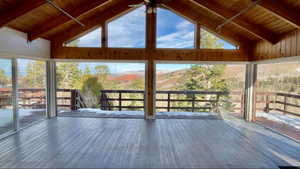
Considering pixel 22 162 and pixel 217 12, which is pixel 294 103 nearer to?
pixel 217 12

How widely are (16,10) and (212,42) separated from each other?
561cm

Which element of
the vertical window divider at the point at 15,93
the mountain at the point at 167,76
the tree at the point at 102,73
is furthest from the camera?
the tree at the point at 102,73

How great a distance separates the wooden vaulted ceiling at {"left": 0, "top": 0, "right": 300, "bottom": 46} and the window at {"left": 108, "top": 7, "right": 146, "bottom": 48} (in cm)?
28

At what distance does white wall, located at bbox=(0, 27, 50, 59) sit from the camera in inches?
159

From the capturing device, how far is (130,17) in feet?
19.4

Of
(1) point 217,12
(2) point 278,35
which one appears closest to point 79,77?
(1) point 217,12

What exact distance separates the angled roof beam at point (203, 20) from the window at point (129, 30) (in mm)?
1042

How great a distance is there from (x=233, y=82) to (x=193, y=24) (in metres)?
2.54

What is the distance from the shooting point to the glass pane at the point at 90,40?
5879 mm

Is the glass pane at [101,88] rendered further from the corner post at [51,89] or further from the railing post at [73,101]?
the corner post at [51,89]

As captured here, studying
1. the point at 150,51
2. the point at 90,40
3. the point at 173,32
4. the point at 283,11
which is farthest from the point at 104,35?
the point at 283,11

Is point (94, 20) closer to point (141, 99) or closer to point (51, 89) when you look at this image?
point (51, 89)

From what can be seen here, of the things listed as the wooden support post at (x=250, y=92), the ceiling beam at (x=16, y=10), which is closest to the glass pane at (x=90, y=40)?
the ceiling beam at (x=16, y=10)

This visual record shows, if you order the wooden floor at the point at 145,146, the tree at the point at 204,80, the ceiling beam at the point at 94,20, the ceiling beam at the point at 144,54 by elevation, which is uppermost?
the ceiling beam at the point at 94,20
